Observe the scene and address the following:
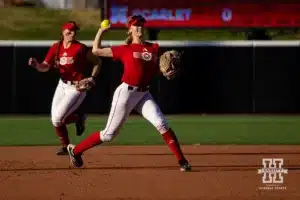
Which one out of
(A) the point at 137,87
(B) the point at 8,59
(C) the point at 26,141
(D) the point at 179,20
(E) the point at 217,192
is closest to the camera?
(E) the point at 217,192

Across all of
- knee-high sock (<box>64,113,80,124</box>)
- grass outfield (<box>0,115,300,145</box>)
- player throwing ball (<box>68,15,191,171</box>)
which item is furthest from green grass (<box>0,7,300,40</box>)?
player throwing ball (<box>68,15,191,171</box>)

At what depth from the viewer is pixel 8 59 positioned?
1827 cm

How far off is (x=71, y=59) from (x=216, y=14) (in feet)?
31.0

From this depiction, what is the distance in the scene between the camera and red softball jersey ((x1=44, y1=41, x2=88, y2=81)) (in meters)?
10.8

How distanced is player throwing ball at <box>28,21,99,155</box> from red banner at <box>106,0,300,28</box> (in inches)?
346

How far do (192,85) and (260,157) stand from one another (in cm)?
833

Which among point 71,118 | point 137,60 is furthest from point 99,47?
point 71,118

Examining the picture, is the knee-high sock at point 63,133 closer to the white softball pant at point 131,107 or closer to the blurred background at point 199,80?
the white softball pant at point 131,107

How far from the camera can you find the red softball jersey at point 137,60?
29.7 feet

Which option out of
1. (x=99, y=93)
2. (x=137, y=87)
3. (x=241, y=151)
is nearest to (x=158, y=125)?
(x=137, y=87)

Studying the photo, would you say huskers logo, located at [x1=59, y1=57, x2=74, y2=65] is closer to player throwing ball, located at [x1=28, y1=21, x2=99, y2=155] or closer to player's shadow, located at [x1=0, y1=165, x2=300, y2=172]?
player throwing ball, located at [x1=28, y1=21, x2=99, y2=155]

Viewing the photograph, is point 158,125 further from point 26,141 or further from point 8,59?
point 8,59

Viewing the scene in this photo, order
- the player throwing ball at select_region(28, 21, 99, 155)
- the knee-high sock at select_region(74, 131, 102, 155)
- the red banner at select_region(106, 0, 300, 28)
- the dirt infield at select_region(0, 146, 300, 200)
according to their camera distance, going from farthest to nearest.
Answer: the red banner at select_region(106, 0, 300, 28)
the player throwing ball at select_region(28, 21, 99, 155)
the knee-high sock at select_region(74, 131, 102, 155)
the dirt infield at select_region(0, 146, 300, 200)

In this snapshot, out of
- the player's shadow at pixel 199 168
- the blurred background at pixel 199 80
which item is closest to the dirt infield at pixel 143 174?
the player's shadow at pixel 199 168
